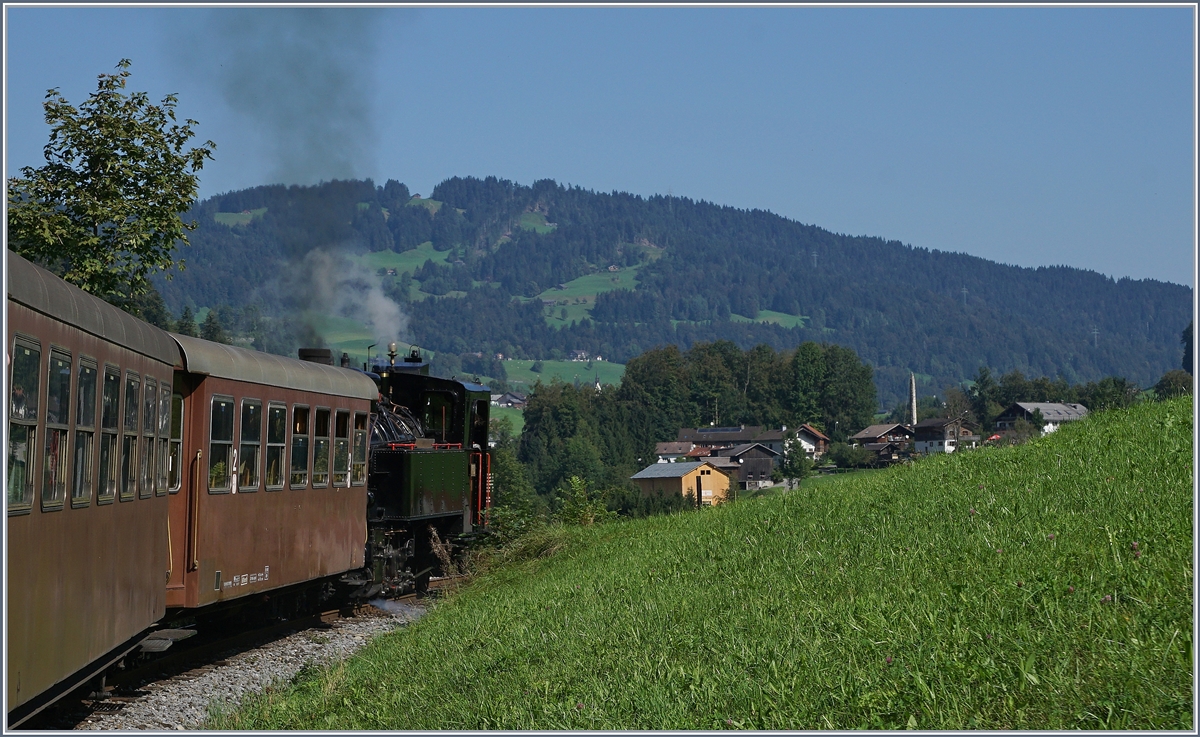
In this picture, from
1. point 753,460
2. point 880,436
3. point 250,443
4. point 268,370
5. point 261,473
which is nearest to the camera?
point 250,443

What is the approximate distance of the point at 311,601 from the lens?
17.0 m

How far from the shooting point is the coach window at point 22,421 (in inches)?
276

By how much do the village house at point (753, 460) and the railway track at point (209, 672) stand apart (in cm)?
12178

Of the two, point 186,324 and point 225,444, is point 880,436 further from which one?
point 225,444

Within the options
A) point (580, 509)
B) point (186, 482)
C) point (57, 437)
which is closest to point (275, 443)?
point (186, 482)

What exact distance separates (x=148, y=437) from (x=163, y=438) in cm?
65

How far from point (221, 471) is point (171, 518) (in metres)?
0.88

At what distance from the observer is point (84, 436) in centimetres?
850

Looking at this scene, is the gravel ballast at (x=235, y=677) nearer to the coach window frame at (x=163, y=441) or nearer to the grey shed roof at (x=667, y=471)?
the coach window frame at (x=163, y=441)

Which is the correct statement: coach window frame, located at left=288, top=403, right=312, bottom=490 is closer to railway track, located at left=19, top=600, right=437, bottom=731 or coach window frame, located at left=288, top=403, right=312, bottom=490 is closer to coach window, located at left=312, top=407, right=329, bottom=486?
coach window, located at left=312, top=407, right=329, bottom=486

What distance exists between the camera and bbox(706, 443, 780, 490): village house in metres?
142

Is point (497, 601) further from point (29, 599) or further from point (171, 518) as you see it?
point (29, 599)

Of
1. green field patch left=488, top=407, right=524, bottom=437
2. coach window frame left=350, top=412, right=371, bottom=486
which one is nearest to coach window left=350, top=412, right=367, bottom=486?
coach window frame left=350, top=412, right=371, bottom=486

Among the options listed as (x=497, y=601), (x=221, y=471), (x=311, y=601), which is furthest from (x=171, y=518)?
(x=311, y=601)
